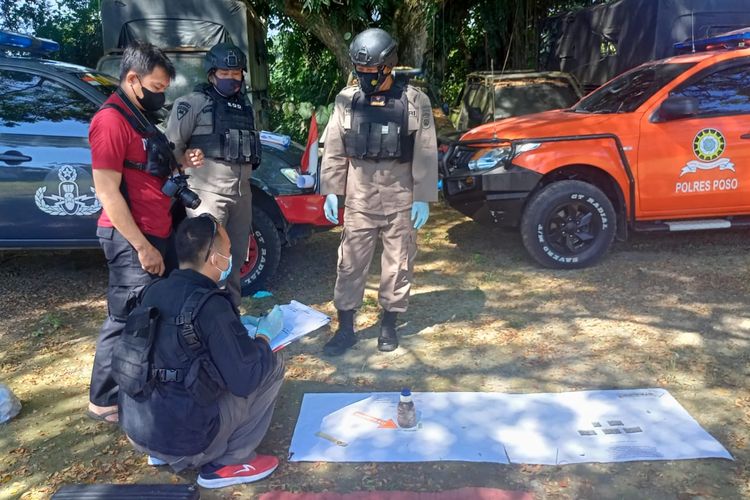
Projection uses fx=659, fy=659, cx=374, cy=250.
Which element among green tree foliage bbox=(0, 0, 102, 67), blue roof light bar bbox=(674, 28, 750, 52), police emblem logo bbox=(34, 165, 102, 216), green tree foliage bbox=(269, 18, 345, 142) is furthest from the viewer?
green tree foliage bbox=(269, 18, 345, 142)

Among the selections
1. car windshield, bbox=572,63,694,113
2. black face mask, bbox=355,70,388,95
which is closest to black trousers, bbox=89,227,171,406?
black face mask, bbox=355,70,388,95

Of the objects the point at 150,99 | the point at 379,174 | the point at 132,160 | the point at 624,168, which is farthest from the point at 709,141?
the point at 132,160

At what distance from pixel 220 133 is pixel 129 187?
32.6 inches

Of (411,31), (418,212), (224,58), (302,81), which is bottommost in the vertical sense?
(418,212)

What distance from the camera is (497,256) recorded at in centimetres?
596

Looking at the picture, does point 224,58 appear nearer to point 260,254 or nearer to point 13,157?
point 260,254

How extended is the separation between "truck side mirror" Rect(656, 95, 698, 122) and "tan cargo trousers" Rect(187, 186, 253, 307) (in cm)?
337

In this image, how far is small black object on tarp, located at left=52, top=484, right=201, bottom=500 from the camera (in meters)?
2.56

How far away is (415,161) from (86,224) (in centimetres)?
245

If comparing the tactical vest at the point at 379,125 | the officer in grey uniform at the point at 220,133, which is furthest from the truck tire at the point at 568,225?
the officer in grey uniform at the point at 220,133

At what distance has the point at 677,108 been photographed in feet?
16.7

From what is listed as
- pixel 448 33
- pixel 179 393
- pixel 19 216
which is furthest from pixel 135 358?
pixel 448 33

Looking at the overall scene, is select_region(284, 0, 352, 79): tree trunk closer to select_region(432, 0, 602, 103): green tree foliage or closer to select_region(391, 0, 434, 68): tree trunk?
select_region(391, 0, 434, 68): tree trunk

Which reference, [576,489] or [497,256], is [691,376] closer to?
[576,489]
